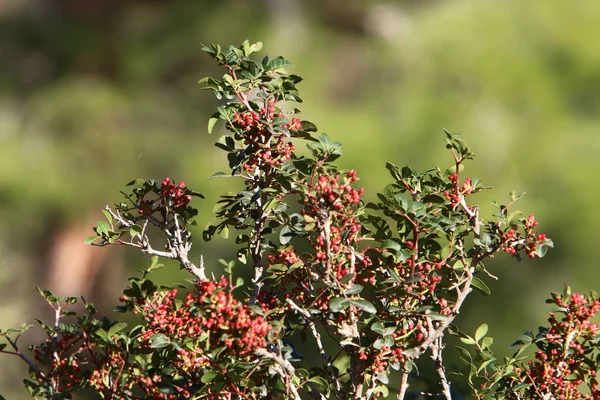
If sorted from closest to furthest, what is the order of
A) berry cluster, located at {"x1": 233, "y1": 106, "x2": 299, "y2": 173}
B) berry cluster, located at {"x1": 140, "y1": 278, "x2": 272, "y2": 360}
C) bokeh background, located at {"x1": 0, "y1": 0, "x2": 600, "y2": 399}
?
berry cluster, located at {"x1": 140, "y1": 278, "x2": 272, "y2": 360}
berry cluster, located at {"x1": 233, "y1": 106, "x2": 299, "y2": 173}
bokeh background, located at {"x1": 0, "y1": 0, "x2": 600, "y2": 399}

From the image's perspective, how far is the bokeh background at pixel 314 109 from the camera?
264cm

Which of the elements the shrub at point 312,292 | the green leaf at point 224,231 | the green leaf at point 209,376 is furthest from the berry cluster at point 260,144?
the green leaf at point 209,376

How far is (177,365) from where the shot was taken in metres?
0.78

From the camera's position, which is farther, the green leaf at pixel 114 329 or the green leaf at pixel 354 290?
the green leaf at pixel 114 329

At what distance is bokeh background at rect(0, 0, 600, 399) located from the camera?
8.68ft

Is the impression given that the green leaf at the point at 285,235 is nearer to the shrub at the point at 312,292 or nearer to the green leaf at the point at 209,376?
the shrub at the point at 312,292

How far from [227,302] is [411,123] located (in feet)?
7.42

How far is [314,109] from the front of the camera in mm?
2971

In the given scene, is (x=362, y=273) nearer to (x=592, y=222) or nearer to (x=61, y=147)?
(x=592, y=222)

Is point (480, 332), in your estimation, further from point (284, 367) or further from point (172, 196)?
point (172, 196)

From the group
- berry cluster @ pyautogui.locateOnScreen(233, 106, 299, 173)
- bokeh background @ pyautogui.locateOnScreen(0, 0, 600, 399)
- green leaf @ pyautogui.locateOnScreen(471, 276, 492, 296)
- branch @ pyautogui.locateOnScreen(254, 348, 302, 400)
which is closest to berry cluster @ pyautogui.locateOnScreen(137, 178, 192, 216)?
berry cluster @ pyautogui.locateOnScreen(233, 106, 299, 173)

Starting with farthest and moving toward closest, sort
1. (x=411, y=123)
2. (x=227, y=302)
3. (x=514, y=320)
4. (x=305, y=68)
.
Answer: (x=305, y=68) → (x=411, y=123) → (x=514, y=320) → (x=227, y=302)

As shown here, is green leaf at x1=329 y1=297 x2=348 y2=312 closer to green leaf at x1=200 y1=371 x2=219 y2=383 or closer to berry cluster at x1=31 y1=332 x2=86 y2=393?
green leaf at x1=200 y1=371 x2=219 y2=383

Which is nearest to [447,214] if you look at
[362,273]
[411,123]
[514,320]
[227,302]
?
[362,273]
